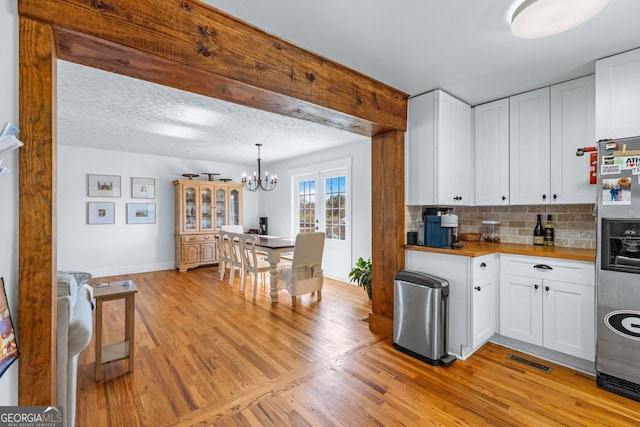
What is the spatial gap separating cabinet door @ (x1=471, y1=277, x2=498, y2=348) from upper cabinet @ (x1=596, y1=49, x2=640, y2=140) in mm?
1380

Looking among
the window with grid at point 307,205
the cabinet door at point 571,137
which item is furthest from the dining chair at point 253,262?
the cabinet door at point 571,137

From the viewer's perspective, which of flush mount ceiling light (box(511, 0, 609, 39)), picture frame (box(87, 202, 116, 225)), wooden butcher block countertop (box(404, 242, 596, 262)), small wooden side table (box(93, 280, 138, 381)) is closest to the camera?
flush mount ceiling light (box(511, 0, 609, 39))

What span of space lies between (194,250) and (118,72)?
492 centimetres

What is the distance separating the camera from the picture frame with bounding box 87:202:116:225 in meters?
5.40

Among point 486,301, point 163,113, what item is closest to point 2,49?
point 163,113

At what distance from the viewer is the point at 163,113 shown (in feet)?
11.4

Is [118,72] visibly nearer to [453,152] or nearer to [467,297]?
[453,152]

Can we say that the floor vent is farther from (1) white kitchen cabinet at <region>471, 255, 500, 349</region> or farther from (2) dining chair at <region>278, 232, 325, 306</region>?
(2) dining chair at <region>278, 232, 325, 306</region>

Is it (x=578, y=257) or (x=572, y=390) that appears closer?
(x=572, y=390)

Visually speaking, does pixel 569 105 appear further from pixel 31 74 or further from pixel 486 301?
pixel 31 74

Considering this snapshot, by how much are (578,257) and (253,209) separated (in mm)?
6376

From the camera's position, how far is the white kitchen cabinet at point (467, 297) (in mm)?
2441

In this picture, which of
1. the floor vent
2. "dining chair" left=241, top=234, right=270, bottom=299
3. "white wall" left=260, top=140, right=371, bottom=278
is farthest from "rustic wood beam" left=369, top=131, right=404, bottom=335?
"dining chair" left=241, top=234, right=270, bottom=299

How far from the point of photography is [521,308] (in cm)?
255
